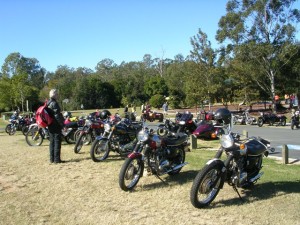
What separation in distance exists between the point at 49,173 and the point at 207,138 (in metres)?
7.42

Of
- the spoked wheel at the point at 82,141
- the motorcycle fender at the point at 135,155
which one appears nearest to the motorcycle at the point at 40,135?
the spoked wheel at the point at 82,141

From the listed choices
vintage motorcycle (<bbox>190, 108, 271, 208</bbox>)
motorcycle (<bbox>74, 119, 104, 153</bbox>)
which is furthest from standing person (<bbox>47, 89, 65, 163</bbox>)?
vintage motorcycle (<bbox>190, 108, 271, 208</bbox>)

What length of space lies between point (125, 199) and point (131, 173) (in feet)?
1.90

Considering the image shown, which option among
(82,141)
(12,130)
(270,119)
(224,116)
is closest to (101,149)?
(82,141)

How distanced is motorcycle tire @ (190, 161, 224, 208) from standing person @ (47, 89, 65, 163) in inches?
182

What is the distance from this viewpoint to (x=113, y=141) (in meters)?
9.22

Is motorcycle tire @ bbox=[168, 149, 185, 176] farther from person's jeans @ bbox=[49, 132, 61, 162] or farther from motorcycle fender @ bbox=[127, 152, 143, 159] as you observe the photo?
person's jeans @ bbox=[49, 132, 61, 162]

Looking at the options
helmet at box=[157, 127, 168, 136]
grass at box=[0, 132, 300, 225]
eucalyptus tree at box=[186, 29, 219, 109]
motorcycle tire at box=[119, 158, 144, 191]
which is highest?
eucalyptus tree at box=[186, 29, 219, 109]

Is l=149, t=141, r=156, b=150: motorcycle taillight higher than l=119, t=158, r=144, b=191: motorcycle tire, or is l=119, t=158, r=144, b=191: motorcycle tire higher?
l=149, t=141, r=156, b=150: motorcycle taillight

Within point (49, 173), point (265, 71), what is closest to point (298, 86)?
point (265, 71)

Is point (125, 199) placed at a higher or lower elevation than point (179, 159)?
lower

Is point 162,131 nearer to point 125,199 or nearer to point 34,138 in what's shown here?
point 125,199

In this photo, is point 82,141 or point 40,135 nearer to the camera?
point 82,141

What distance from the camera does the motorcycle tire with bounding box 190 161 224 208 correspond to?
5.17 meters
